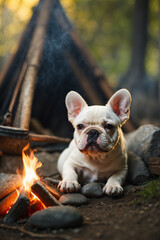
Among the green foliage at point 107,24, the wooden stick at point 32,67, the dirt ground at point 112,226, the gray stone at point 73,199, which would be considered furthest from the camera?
the green foliage at point 107,24

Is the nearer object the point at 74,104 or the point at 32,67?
the point at 74,104

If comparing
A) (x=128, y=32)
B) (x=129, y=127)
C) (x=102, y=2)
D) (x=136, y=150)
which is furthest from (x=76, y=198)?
(x=128, y=32)

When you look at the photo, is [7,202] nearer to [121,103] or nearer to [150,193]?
[150,193]

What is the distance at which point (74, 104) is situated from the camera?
3656mm

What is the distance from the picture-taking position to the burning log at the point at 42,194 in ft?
8.95

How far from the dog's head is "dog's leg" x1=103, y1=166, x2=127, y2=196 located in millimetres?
461

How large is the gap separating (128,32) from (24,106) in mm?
11873

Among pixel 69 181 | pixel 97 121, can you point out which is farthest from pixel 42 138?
pixel 97 121

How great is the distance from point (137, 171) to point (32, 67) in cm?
267

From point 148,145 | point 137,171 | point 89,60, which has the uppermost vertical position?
point 89,60

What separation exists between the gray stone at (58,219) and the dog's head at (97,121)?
96 cm

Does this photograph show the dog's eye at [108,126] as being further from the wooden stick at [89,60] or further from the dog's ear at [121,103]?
the wooden stick at [89,60]

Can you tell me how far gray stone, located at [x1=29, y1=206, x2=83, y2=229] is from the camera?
2.24 metres

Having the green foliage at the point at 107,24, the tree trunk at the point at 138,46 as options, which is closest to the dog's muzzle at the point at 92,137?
the tree trunk at the point at 138,46
